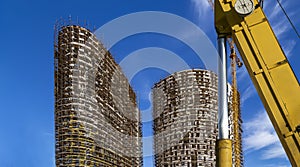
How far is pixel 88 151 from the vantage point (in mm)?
32688

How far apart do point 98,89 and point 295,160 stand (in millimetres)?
31293

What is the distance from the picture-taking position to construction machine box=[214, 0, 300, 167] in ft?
18.8

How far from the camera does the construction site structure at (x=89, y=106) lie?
1271 inches

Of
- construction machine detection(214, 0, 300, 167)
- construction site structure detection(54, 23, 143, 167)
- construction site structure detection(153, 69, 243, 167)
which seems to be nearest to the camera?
construction machine detection(214, 0, 300, 167)

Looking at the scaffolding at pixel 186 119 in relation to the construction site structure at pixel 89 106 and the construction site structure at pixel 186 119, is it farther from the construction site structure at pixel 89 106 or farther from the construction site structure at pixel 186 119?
the construction site structure at pixel 89 106

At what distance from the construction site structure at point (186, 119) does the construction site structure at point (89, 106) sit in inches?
107

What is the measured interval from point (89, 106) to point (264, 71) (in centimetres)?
2910

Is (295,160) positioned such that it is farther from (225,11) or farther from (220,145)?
(225,11)

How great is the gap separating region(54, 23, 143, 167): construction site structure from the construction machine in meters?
26.6

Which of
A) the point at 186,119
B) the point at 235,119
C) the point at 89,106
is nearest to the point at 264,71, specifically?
the point at 89,106

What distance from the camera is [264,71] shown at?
597cm

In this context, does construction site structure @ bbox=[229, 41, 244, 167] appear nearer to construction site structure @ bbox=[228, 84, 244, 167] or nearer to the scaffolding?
construction site structure @ bbox=[228, 84, 244, 167]

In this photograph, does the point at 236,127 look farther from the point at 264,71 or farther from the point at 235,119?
the point at 264,71

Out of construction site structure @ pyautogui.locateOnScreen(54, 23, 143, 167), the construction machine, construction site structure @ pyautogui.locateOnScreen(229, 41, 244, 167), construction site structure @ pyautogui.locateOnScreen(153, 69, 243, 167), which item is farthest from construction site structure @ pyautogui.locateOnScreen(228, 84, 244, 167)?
the construction machine
